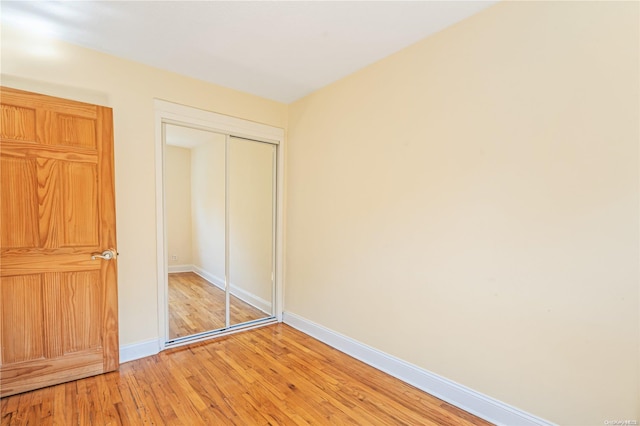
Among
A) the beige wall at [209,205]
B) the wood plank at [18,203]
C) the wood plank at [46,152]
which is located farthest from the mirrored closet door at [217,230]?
the wood plank at [18,203]

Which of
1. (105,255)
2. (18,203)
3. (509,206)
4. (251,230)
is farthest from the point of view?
(251,230)

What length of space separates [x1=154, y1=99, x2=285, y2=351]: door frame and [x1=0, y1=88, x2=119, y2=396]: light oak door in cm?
40

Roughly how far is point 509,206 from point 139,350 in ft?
10.6

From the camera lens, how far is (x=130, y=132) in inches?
100

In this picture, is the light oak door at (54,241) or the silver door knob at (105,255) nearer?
the light oak door at (54,241)

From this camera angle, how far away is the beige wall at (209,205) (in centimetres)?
310

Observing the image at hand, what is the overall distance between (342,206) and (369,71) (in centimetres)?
129

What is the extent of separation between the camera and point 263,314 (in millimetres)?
3578

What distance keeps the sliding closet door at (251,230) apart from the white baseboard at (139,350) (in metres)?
0.82

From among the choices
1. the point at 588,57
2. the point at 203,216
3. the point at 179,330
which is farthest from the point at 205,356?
the point at 588,57

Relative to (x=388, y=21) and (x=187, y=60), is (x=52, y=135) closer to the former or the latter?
(x=187, y=60)

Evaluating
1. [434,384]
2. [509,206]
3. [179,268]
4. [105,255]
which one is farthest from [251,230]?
[509,206]

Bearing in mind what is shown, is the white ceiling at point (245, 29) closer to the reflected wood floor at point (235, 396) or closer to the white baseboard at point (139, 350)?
the white baseboard at point (139, 350)

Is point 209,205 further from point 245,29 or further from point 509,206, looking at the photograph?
point 509,206
